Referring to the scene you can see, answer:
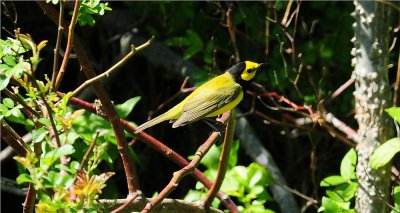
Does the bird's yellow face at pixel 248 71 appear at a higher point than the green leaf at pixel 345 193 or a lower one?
higher

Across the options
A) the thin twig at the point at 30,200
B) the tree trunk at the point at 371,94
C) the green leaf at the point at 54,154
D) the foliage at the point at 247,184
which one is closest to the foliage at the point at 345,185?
the tree trunk at the point at 371,94

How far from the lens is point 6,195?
16.4ft

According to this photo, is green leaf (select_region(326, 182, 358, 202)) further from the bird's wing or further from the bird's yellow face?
the bird's yellow face

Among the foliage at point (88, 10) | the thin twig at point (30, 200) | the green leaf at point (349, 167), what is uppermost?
the foliage at point (88, 10)

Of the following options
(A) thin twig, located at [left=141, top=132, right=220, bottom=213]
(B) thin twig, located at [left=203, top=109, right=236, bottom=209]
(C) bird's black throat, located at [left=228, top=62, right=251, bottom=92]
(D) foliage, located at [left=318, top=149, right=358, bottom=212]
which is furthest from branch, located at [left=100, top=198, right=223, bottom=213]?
(C) bird's black throat, located at [left=228, top=62, right=251, bottom=92]

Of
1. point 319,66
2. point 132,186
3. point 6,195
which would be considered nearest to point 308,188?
point 319,66

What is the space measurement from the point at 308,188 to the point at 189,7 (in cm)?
Result: 137

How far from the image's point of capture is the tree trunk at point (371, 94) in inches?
107

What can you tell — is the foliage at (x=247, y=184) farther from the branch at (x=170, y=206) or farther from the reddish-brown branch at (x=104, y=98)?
the reddish-brown branch at (x=104, y=98)

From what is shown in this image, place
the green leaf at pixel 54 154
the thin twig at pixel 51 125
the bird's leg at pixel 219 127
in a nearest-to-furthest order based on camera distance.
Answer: the green leaf at pixel 54 154, the thin twig at pixel 51 125, the bird's leg at pixel 219 127

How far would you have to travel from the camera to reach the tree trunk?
2.73 metres

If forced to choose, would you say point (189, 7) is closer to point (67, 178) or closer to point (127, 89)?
point (127, 89)

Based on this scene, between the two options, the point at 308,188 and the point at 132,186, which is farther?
the point at 308,188

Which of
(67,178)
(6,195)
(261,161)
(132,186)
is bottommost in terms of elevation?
(6,195)
